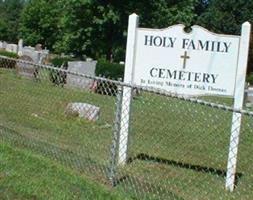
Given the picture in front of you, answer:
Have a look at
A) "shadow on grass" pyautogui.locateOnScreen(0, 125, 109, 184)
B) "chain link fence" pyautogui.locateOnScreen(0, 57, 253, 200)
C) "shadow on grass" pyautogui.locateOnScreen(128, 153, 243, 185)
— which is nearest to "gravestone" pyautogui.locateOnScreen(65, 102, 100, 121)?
"chain link fence" pyautogui.locateOnScreen(0, 57, 253, 200)

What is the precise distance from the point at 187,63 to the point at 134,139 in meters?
2.91

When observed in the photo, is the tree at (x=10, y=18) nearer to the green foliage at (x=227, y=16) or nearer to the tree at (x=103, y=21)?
the green foliage at (x=227, y=16)

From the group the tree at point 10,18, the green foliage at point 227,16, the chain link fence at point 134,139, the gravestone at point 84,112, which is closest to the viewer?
the chain link fence at point 134,139

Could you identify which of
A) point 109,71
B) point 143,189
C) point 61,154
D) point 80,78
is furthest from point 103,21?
point 143,189

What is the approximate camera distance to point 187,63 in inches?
322

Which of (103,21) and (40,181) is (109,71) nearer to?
(103,21)

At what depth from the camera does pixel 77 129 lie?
11375 mm

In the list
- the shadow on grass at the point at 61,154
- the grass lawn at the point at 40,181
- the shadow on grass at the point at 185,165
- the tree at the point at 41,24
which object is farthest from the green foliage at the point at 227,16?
the grass lawn at the point at 40,181

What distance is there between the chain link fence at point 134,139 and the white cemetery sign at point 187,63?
0.21 meters

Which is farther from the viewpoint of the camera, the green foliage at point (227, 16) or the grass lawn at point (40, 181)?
the green foliage at point (227, 16)

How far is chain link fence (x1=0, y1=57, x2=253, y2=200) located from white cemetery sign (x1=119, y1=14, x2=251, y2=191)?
0.68ft

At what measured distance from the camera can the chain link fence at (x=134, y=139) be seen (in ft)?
24.0

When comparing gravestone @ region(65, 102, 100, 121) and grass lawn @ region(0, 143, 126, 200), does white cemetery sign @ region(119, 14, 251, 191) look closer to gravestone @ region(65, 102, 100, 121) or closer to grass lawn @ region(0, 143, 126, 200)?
grass lawn @ region(0, 143, 126, 200)

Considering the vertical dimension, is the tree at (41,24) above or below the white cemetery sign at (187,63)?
above
